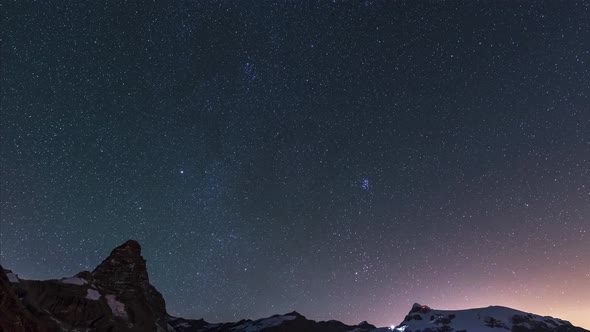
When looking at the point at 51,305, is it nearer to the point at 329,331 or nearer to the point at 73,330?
the point at 73,330

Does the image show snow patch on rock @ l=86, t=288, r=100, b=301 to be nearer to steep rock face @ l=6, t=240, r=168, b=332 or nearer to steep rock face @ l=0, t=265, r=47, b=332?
steep rock face @ l=6, t=240, r=168, b=332

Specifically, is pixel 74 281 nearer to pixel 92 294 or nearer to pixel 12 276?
pixel 92 294

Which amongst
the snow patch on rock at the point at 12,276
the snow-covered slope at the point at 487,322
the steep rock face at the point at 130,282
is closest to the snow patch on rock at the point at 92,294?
the steep rock face at the point at 130,282

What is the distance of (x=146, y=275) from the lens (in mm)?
87625

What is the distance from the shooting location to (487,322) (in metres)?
173

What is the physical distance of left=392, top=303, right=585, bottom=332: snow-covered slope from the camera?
17075cm

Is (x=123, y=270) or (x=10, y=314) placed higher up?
(x=123, y=270)

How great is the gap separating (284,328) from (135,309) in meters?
121

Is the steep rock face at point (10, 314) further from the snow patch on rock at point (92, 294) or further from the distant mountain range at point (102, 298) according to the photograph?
the snow patch on rock at point (92, 294)

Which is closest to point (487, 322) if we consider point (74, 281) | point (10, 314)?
point (74, 281)

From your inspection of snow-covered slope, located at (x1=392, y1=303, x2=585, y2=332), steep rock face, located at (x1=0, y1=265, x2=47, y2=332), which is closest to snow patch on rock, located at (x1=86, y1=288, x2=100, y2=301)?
steep rock face, located at (x1=0, y1=265, x2=47, y2=332)

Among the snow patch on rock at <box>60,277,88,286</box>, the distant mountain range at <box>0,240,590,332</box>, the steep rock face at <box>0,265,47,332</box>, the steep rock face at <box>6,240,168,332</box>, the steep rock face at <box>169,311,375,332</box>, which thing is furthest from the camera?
the steep rock face at <box>169,311,375,332</box>

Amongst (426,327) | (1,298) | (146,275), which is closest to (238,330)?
(426,327)

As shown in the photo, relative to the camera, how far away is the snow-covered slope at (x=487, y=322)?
560ft
